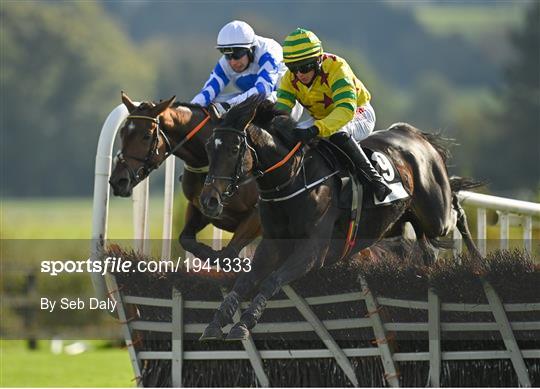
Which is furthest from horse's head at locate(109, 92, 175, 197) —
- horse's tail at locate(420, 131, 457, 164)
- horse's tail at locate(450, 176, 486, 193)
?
horse's tail at locate(450, 176, 486, 193)

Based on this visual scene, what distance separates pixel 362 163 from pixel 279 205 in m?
0.56

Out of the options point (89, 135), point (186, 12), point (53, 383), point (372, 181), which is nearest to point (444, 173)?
point (372, 181)

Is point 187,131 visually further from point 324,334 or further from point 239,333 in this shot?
point 239,333

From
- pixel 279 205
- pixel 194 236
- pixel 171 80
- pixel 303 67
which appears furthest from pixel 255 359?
pixel 171 80

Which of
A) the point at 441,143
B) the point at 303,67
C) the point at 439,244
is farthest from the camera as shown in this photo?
the point at 441,143

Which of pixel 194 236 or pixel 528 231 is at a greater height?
pixel 528 231

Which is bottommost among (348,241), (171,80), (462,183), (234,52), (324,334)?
(324,334)

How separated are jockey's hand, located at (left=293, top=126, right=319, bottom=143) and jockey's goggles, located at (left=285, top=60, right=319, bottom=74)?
1.06 feet

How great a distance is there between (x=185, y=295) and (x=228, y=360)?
1.34 feet

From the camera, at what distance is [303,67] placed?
20.8 ft

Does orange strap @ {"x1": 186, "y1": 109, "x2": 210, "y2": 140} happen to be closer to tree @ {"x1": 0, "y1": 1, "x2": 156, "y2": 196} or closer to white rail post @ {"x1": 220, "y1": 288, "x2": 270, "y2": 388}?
white rail post @ {"x1": 220, "y1": 288, "x2": 270, "y2": 388}

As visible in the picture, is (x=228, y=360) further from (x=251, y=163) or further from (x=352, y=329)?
(x=251, y=163)

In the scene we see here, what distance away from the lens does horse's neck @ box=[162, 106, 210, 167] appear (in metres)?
6.85

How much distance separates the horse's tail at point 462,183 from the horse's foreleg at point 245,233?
1364 mm
